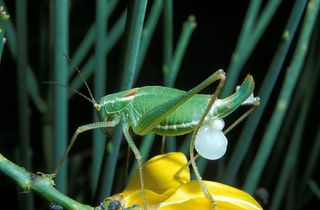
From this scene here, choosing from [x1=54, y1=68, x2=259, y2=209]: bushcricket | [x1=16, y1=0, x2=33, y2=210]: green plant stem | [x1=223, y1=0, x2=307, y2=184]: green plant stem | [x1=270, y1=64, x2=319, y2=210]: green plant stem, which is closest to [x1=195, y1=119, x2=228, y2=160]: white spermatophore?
[x1=54, y1=68, x2=259, y2=209]: bushcricket

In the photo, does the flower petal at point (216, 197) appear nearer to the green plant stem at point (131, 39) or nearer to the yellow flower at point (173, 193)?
the yellow flower at point (173, 193)

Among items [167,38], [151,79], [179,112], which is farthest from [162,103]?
[151,79]

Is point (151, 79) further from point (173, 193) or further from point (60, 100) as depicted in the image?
point (173, 193)

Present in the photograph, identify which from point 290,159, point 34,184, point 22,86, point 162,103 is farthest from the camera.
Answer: point 290,159

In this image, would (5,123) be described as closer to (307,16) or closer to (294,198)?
(294,198)

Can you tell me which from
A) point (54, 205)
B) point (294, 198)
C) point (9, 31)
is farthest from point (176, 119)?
point (294, 198)

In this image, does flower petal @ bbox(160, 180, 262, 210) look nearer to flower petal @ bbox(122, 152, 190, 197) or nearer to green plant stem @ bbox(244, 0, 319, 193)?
flower petal @ bbox(122, 152, 190, 197)

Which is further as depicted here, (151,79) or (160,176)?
(151,79)
